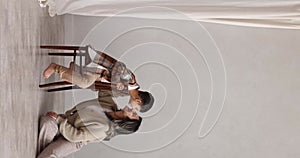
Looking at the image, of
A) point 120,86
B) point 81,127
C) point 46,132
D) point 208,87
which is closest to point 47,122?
point 46,132

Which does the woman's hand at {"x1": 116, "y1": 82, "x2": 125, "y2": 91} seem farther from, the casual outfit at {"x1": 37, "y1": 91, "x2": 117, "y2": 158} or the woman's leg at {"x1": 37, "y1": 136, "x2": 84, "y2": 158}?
the woman's leg at {"x1": 37, "y1": 136, "x2": 84, "y2": 158}

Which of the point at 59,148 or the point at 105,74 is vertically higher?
the point at 105,74

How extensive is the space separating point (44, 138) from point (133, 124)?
1.61ft

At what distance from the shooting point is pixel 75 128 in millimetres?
2746

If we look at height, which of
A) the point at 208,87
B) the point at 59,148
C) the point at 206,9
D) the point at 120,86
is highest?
the point at 206,9

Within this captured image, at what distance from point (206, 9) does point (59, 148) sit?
1.07m

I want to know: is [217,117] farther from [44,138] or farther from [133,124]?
[44,138]

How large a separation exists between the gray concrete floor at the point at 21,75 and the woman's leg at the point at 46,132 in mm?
43

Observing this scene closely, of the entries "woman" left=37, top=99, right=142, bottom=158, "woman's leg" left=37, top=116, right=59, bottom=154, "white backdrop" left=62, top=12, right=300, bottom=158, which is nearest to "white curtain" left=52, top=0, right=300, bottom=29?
"woman" left=37, top=99, right=142, bottom=158

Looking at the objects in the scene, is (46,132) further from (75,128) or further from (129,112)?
(129,112)

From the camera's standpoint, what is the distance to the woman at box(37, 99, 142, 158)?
2.67 m

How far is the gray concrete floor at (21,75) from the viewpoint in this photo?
2166mm

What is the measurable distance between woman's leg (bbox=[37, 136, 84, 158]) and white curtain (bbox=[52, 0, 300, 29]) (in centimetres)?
74

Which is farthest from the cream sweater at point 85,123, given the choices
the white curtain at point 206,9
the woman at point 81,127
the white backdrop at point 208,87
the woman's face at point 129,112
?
the white backdrop at point 208,87
